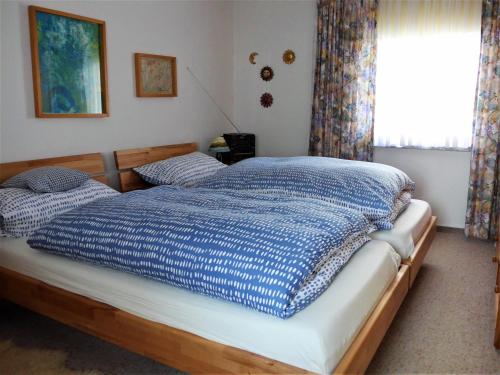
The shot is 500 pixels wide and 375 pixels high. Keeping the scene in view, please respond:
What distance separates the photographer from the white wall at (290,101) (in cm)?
392

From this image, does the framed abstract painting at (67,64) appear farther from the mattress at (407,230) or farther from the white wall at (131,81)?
the mattress at (407,230)

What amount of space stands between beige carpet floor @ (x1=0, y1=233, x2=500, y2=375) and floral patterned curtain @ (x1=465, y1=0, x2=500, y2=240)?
3.19ft

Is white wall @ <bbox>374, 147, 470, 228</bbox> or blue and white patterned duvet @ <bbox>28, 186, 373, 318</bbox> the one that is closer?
blue and white patterned duvet @ <bbox>28, 186, 373, 318</bbox>

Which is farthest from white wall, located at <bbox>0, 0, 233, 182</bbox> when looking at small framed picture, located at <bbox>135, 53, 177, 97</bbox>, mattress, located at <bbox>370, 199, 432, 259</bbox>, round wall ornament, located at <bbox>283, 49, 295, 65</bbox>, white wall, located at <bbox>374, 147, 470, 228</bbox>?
mattress, located at <bbox>370, 199, 432, 259</bbox>

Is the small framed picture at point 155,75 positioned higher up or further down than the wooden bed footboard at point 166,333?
higher up

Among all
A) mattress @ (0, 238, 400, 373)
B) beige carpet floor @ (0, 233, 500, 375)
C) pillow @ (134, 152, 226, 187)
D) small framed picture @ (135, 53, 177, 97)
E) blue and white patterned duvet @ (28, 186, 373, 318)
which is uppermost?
small framed picture @ (135, 53, 177, 97)

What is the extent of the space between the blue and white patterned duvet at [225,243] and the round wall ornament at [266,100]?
2.40 meters

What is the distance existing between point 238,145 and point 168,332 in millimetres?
2859

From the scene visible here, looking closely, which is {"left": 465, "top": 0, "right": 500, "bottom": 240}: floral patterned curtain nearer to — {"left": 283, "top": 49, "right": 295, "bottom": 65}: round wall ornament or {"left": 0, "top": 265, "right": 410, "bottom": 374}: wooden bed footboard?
{"left": 283, "top": 49, "right": 295, "bottom": 65}: round wall ornament

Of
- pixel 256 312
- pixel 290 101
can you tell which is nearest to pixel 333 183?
pixel 256 312

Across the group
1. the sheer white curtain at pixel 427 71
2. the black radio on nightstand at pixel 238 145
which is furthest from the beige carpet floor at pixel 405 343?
the black radio on nightstand at pixel 238 145

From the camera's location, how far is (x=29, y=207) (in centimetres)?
236

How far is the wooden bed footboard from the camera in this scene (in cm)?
150

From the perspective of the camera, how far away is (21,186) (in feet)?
8.38
